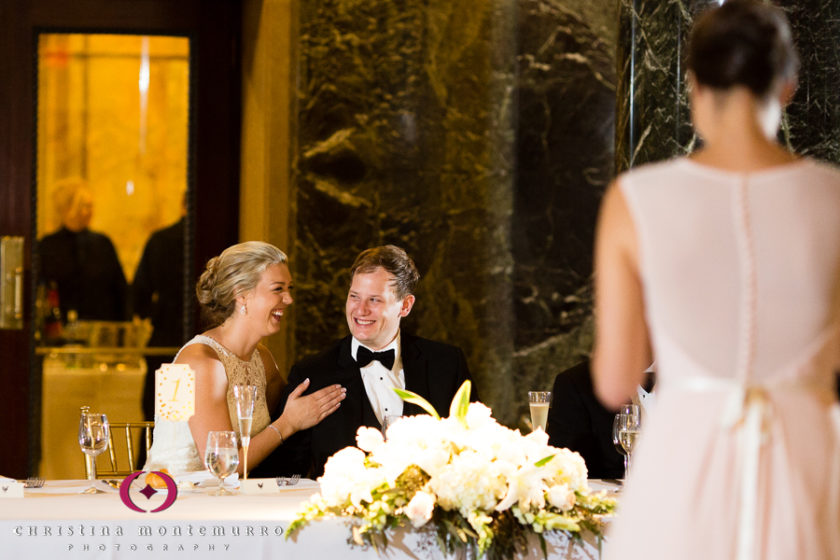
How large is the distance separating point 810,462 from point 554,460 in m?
0.92

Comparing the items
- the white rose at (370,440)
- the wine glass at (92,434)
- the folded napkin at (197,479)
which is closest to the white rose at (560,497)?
the white rose at (370,440)

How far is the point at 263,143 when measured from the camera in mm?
5543

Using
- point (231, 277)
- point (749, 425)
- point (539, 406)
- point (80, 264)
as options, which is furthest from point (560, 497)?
point (80, 264)

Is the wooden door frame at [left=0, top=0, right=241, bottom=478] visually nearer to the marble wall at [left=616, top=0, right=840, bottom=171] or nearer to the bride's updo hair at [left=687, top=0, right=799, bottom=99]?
the marble wall at [left=616, top=0, right=840, bottom=171]

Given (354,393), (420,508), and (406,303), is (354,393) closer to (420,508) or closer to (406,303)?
(406,303)

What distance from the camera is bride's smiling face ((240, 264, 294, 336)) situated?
12.8 feet

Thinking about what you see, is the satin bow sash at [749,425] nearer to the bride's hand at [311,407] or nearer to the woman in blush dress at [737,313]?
the woman in blush dress at [737,313]

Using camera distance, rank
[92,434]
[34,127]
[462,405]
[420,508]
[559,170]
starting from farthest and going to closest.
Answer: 1. [34,127]
2. [559,170]
3. [92,434]
4. [462,405]
5. [420,508]

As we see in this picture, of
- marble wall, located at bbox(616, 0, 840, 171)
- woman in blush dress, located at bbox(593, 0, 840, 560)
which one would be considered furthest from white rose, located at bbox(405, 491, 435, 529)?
marble wall, located at bbox(616, 0, 840, 171)

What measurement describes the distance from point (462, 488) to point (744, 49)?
113 centimetres

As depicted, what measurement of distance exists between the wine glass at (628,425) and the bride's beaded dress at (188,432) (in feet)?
4.32

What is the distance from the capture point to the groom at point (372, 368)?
380cm

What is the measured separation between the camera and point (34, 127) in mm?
5930

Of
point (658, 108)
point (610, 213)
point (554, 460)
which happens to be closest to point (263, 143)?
point (658, 108)
